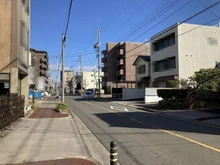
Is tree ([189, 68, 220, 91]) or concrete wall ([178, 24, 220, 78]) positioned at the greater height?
concrete wall ([178, 24, 220, 78])

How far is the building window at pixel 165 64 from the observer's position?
4048cm

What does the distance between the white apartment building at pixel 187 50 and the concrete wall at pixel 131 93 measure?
12.8ft

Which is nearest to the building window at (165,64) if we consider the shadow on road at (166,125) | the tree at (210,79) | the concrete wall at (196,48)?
the concrete wall at (196,48)

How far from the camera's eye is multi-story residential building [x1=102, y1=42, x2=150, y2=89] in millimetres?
81812

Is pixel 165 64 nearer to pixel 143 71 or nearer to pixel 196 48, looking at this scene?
pixel 196 48

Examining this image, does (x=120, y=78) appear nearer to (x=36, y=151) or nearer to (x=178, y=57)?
(x=178, y=57)

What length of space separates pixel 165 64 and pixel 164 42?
384 cm

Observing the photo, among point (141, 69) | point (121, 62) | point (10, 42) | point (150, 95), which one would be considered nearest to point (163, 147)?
point (10, 42)

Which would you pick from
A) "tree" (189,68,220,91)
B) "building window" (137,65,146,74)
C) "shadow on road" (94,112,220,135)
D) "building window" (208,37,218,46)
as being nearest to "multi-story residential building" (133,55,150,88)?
"building window" (137,65,146,74)

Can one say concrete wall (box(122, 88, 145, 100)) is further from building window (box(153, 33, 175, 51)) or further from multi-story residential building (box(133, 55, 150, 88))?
building window (box(153, 33, 175, 51))

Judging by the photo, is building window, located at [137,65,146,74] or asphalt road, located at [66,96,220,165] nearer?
asphalt road, located at [66,96,220,165]

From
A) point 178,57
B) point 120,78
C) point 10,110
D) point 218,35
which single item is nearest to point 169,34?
point 178,57

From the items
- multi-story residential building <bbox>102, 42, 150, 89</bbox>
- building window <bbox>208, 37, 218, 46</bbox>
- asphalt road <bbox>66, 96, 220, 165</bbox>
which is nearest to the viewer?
asphalt road <bbox>66, 96, 220, 165</bbox>

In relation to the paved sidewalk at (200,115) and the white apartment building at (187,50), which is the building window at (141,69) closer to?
the white apartment building at (187,50)
